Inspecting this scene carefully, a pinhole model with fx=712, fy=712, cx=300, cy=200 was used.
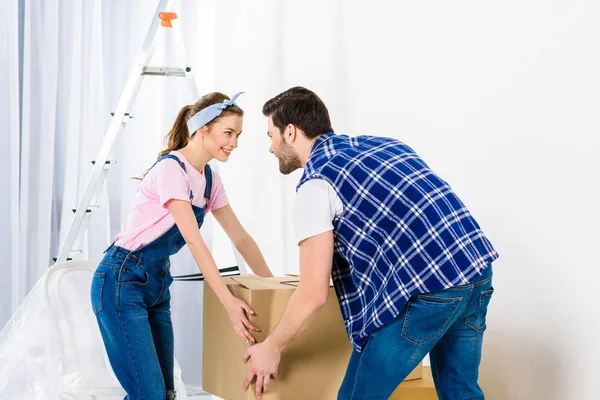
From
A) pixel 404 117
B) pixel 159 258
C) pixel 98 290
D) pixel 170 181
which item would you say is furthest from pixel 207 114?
pixel 404 117

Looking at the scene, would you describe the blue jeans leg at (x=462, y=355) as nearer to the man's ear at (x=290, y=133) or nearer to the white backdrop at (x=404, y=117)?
the white backdrop at (x=404, y=117)

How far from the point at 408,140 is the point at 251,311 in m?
0.87

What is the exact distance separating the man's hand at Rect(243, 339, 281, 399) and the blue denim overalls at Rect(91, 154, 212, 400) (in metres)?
0.32

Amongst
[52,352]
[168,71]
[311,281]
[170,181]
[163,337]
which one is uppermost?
[168,71]

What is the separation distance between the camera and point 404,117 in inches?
A: 90.3

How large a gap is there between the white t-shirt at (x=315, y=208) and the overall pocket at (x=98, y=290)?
65 centimetres

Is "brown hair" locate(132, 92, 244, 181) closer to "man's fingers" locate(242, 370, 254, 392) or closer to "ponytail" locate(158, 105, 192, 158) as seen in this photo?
"ponytail" locate(158, 105, 192, 158)

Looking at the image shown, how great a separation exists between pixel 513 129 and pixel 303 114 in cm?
61

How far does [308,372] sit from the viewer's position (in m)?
1.74

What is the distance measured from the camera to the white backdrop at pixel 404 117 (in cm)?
172

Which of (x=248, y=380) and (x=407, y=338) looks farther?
(x=248, y=380)

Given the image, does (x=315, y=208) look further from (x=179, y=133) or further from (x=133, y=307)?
(x=179, y=133)

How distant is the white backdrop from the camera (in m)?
1.72

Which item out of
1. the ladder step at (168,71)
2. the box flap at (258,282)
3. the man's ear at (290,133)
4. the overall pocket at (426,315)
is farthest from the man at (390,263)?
the ladder step at (168,71)
